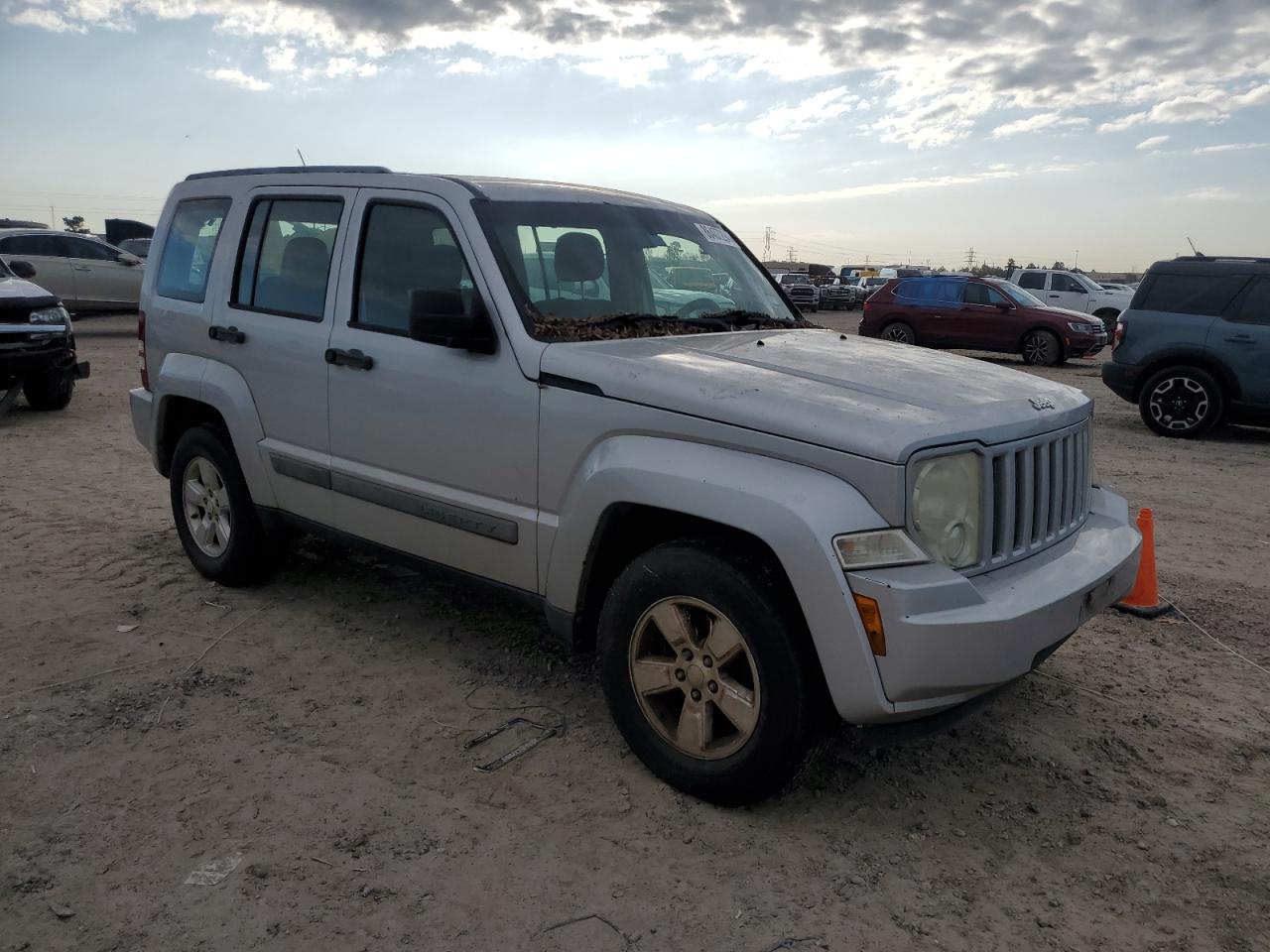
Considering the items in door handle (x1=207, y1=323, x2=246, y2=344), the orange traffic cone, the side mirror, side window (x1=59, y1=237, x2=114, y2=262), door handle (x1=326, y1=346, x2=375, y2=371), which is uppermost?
side window (x1=59, y1=237, x2=114, y2=262)

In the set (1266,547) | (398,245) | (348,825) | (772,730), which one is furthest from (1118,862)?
(1266,547)

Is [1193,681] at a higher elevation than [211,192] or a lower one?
lower

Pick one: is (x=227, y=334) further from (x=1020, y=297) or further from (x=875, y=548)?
(x=1020, y=297)

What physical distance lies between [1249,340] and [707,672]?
30.2 ft

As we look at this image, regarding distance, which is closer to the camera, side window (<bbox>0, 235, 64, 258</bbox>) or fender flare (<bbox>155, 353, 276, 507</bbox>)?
fender flare (<bbox>155, 353, 276, 507</bbox>)

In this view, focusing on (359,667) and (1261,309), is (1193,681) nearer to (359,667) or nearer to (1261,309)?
(359,667)

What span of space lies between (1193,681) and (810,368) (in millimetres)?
2272

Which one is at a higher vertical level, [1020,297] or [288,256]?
[1020,297]

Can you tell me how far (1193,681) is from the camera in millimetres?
4234

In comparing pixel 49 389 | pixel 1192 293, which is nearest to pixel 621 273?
pixel 49 389

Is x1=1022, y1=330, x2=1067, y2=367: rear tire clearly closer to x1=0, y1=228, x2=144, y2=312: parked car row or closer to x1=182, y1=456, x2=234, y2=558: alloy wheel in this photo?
x1=0, y1=228, x2=144, y2=312: parked car row

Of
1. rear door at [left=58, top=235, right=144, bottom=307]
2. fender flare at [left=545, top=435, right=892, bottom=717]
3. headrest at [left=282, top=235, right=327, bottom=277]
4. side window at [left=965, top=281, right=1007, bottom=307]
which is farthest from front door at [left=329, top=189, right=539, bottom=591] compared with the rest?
side window at [left=965, top=281, right=1007, bottom=307]

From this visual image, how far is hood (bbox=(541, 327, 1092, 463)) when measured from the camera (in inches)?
113

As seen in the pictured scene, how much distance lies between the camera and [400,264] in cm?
409
